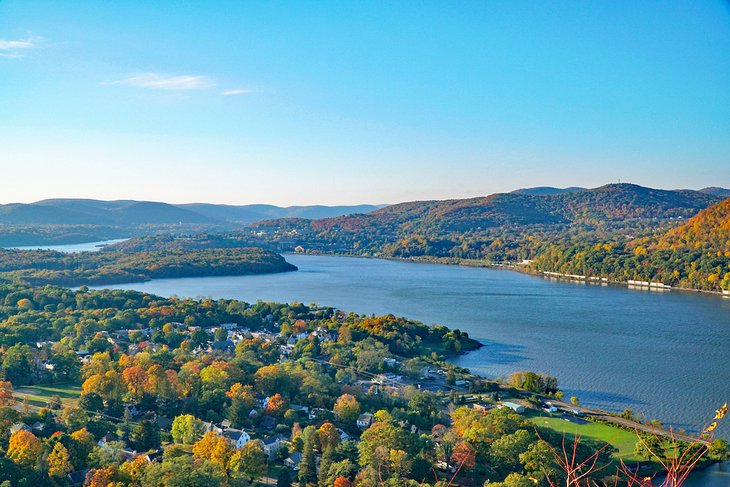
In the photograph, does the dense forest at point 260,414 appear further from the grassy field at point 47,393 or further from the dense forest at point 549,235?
the dense forest at point 549,235

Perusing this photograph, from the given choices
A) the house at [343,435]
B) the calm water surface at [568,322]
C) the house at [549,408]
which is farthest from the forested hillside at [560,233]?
the house at [343,435]

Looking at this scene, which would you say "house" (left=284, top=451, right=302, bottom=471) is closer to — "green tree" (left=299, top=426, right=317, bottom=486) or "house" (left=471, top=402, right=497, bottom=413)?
"green tree" (left=299, top=426, right=317, bottom=486)

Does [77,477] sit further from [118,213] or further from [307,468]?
[118,213]

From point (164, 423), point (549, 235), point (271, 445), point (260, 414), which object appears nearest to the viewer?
point (271, 445)

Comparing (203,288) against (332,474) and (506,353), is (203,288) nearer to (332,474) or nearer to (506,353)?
(506,353)

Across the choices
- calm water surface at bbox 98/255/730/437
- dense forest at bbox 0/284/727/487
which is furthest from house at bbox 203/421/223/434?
calm water surface at bbox 98/255/730/437

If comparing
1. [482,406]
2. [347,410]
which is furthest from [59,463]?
[482,406]
